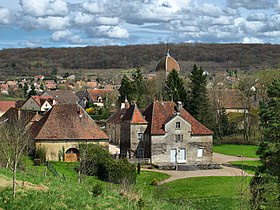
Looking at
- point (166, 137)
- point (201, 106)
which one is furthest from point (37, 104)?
point (166, 137)

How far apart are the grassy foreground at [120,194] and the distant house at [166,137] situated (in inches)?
188

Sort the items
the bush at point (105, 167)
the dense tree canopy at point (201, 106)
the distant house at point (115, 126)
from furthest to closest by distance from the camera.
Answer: the dense tree canopy at point (201, 106), the distant house at point (115, 126), the bush at point (105, 167)

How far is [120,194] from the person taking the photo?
73.6ft

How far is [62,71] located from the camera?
629 feet

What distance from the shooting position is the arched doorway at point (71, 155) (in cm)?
4103

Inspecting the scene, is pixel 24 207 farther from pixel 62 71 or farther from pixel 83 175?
pixel 62 71

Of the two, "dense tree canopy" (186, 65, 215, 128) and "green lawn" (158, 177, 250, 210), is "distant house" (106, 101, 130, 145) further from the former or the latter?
"green lawn" (158, 177, 250, 210)

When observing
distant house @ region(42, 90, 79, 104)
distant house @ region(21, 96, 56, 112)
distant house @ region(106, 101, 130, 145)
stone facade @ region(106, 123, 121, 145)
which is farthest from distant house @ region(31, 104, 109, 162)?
distant house @ region(42, 90, 79, 104)

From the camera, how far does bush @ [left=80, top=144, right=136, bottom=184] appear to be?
33.3 metres

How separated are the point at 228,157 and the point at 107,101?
42.0m

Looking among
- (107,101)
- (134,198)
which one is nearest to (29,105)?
(107,101)

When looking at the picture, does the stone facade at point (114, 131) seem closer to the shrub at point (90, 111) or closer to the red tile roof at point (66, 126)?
the red tile roof at point (66, 126)

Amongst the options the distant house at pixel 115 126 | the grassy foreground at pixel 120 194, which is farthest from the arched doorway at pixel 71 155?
the distant house at pixel 115 126

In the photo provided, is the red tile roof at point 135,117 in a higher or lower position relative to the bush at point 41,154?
higher
